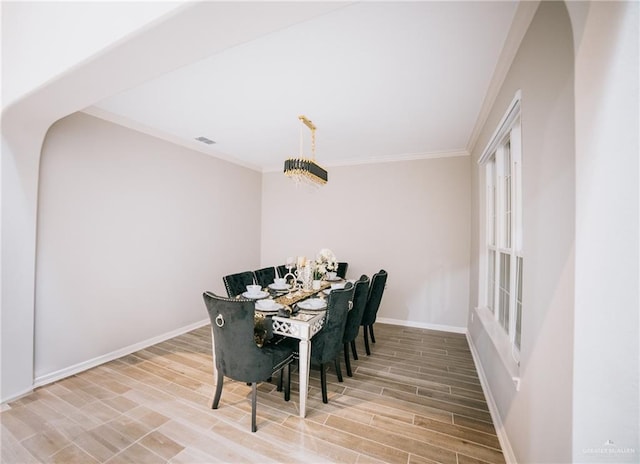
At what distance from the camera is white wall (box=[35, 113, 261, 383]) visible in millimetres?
2697

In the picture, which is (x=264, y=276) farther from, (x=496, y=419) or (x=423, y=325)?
(x=496, y=419)

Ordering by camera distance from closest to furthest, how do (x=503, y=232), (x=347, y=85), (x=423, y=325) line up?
(x=347, y=85) → (x=503, y=232) → (x=423, y=325)

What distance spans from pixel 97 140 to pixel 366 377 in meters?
3.98

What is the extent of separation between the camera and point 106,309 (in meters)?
3.13

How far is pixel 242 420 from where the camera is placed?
7.04 feet

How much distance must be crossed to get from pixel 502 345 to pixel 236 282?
2.69 m

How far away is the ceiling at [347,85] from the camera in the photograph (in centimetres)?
169

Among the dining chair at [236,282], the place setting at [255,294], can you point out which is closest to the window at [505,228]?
the place setting at [255,294]

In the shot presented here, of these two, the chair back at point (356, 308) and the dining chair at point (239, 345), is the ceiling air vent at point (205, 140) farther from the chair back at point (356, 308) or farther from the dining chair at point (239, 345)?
the chair back at point (356, 308)

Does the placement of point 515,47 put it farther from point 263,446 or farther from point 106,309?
point 106,309

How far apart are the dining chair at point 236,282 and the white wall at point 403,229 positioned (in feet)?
6.52

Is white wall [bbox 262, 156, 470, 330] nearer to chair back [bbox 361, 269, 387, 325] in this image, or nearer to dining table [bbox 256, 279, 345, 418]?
chair back [bbox 361, 269, 387, 325]

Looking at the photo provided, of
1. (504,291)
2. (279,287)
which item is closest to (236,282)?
(279,287)

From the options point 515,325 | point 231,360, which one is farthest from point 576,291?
point 231,360
